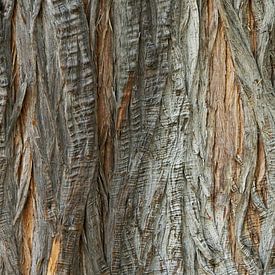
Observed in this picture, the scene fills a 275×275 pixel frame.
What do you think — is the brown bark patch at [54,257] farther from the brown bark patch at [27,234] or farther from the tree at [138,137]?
the brown bark patch at [27,234]

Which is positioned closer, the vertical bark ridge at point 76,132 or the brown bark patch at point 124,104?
the vertical bark ridge at point 76,132

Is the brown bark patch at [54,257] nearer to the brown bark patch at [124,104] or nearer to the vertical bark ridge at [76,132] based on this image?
the vertical bark ridge at [76,132]

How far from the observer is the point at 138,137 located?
2.96 m

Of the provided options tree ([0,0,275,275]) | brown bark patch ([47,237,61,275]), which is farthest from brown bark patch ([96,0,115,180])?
brown bark patch ([47,237,61,275])

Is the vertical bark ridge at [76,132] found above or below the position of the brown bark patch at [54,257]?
above

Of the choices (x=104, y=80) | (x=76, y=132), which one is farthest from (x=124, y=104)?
(x=76, y=132)

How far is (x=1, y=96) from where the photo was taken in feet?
9.31

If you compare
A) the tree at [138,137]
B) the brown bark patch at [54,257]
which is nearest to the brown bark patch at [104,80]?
the tree at [138,137]

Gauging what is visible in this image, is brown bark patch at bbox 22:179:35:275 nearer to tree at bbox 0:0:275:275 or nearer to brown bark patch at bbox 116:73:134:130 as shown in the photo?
tree at bbox 0:0:275:275

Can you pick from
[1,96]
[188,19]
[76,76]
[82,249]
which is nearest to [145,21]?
[188,19]

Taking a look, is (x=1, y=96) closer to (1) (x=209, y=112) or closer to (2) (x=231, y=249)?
(1) (x=209, y=112)

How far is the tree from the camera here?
2.83m

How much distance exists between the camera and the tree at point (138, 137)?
2828 mm

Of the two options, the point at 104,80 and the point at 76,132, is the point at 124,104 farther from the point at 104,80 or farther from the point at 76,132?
the point at 76,132
